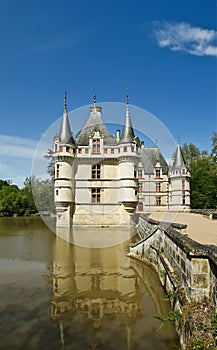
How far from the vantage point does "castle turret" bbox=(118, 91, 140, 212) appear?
23.2 meters

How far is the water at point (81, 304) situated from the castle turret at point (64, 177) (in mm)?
11321

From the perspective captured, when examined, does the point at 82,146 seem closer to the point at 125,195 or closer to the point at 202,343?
the point at 125,195

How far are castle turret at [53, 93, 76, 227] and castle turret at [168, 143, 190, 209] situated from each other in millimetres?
12822

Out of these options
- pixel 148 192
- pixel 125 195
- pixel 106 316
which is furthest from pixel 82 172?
pixel 106 316

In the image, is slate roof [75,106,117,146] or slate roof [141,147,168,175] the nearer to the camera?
slate roof [75,106,117,146]

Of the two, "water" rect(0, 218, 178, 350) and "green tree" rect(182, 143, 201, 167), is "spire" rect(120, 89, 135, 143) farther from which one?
"green tree" rect(182, 143, 201, 167)

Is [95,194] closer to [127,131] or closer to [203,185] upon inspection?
[127,131]

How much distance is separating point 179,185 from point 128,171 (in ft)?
32.9

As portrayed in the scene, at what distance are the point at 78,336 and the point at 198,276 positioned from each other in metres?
2.64

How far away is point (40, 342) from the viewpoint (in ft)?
16.4

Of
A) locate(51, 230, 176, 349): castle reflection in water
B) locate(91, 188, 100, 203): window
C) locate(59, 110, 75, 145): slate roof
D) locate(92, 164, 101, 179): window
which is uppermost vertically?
locate(59, 110, 75, 145): slate roof

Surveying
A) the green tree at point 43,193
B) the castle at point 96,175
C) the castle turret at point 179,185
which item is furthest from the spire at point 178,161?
the green tree at point 43,193

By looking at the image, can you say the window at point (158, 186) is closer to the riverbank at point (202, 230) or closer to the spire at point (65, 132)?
the spire at point (65, 132)

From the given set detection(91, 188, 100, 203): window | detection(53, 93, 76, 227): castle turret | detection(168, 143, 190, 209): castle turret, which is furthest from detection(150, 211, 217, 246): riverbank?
detection(168, 143, 190, 209): castle turret
